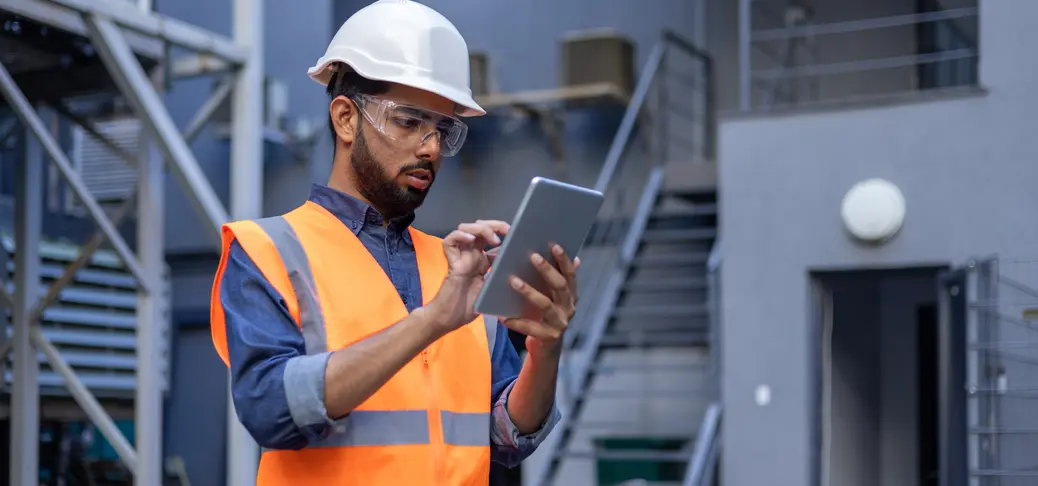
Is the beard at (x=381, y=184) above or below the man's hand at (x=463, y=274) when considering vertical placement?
above

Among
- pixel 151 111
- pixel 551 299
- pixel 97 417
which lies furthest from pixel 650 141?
pixel 551 299

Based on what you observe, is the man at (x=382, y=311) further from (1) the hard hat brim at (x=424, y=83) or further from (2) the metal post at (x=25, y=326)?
(2) the metal post at (x=25, y=326)

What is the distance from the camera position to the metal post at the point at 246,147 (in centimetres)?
715

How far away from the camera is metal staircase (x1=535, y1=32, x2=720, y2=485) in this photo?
344 inches

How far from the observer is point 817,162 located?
24.7ft

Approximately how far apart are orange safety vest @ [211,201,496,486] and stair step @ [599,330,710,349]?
6425mm

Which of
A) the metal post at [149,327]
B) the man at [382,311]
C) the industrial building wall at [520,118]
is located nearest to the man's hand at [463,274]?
the man at [382,311]

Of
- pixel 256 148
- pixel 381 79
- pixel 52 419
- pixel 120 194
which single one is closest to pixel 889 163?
pixel 256 148

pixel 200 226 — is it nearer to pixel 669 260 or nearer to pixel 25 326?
pixel 25 326

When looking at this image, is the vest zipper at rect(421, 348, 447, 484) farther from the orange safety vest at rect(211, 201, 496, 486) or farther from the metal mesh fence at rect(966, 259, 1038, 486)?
the metal mesh fence at rect(966, 259, 1038, 486)

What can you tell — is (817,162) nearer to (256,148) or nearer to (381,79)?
(256,148)

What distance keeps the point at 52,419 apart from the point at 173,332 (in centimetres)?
194

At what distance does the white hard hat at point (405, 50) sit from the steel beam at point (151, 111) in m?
4.41

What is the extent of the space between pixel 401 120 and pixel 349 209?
19 centimetres
